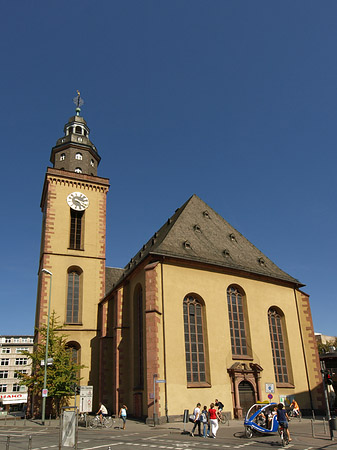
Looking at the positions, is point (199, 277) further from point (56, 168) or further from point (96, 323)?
point (56, 168)

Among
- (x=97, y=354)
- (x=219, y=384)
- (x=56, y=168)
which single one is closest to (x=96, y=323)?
(x=97, y=354)

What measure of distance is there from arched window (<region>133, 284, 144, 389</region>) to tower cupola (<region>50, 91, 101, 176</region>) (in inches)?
604

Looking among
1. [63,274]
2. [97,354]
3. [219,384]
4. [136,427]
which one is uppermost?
[63,274]

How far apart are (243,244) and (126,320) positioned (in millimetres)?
11394

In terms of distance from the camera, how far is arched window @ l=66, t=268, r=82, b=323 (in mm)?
30891

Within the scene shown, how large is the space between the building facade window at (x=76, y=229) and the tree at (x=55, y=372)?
6950 mm

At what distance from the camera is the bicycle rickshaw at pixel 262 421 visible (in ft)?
51.4

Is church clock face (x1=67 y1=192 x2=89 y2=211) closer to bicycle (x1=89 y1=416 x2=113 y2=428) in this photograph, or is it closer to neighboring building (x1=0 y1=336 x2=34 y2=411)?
bicycle (x1=89 y1=416 x2=113 y2=428)

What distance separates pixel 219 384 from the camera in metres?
22.9

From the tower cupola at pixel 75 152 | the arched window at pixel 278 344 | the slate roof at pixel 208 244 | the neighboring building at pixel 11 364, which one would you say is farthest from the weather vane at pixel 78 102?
the neighboring building at pixel 11 364

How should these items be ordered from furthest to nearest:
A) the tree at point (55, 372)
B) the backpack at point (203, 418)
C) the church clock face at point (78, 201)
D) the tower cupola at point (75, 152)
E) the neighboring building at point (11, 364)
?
the neighboring building at point (11, 364) < the tower cupola at point (75, 152) < the church clock face at point (78, 201) < the tree at point (55, 372) < the backpack at point (203, 418)

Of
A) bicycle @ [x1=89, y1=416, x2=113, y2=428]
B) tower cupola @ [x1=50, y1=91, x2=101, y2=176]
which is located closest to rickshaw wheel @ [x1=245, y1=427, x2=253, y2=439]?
bicycle @ [x1=89, y1=416, x2=113, y2=428]

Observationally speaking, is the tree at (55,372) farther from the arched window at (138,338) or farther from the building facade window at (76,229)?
the building facade window at (76,229)

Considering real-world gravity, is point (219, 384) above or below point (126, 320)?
below
